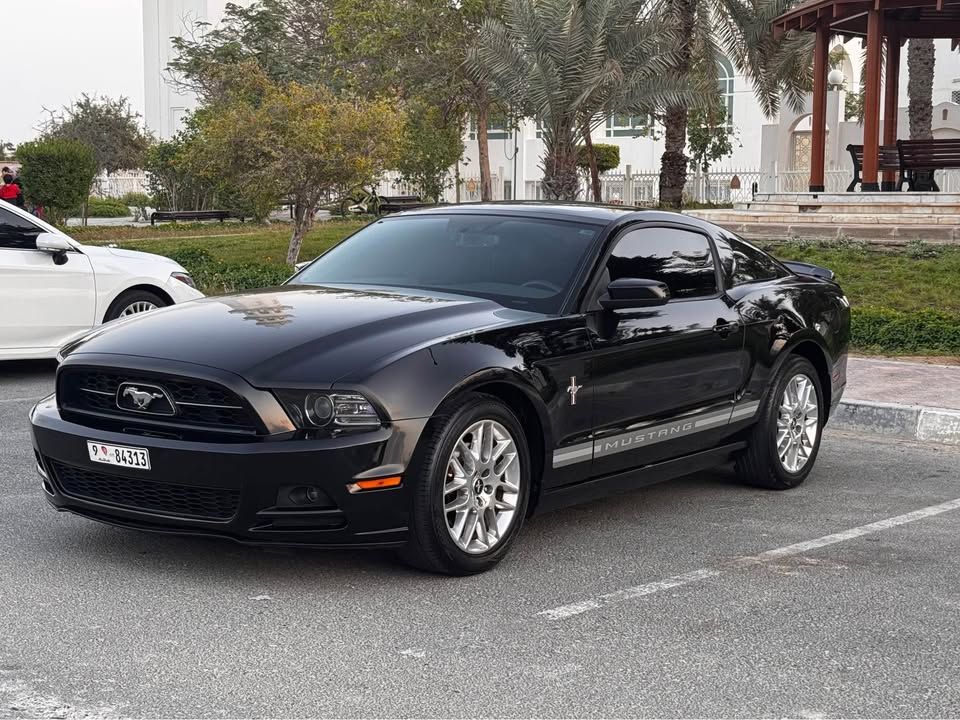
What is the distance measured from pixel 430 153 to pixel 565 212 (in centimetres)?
3412

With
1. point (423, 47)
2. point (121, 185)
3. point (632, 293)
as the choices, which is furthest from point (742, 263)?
point (121, 185)

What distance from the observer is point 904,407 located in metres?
9.46

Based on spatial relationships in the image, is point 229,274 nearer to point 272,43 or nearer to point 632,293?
point 632,293

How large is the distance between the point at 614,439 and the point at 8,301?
6.30m

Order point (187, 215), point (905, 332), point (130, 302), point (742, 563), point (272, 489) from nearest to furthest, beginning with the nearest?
point (272, 489), point (742, 563), point (130, 302), point (905, 332), point (187, 215)

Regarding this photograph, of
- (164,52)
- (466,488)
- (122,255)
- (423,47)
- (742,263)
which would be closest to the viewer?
(466,488)

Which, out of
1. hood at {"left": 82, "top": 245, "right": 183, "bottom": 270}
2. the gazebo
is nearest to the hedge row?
hood at {"left": 82, "top": 245, "right": 183, "bottom": 270}

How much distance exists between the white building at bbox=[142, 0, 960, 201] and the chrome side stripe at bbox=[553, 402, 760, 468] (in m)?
35.6

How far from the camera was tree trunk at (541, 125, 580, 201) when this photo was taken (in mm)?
25438

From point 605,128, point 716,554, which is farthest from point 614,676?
point 605,128

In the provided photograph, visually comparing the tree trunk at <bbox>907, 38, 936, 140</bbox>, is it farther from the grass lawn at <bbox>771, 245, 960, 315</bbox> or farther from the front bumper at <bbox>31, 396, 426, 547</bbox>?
the front bumper at <bbox>31, 396, 426, 547</bbox>

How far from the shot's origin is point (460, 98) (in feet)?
114

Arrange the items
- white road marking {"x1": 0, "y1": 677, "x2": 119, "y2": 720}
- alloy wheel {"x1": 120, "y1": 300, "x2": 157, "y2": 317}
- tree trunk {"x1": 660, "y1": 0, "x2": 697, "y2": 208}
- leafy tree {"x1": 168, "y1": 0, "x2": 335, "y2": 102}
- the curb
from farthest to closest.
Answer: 1. leafy tree {"x1": 168, "y1": 0, "x2": 335, "y2": 102}
2. tree trunk {"x1": 660, "y1": 0, "x2": 697, "y2": 208}
3. alloy wheel {"x1": 120, "y1": 300, "x2": 157, "y2": 317}
4. the curb
5. white road marking {"x1": 0, "y1": 677, "x2": 119, "y2": 720}

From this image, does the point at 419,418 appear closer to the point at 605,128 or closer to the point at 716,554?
the point at 716,554
